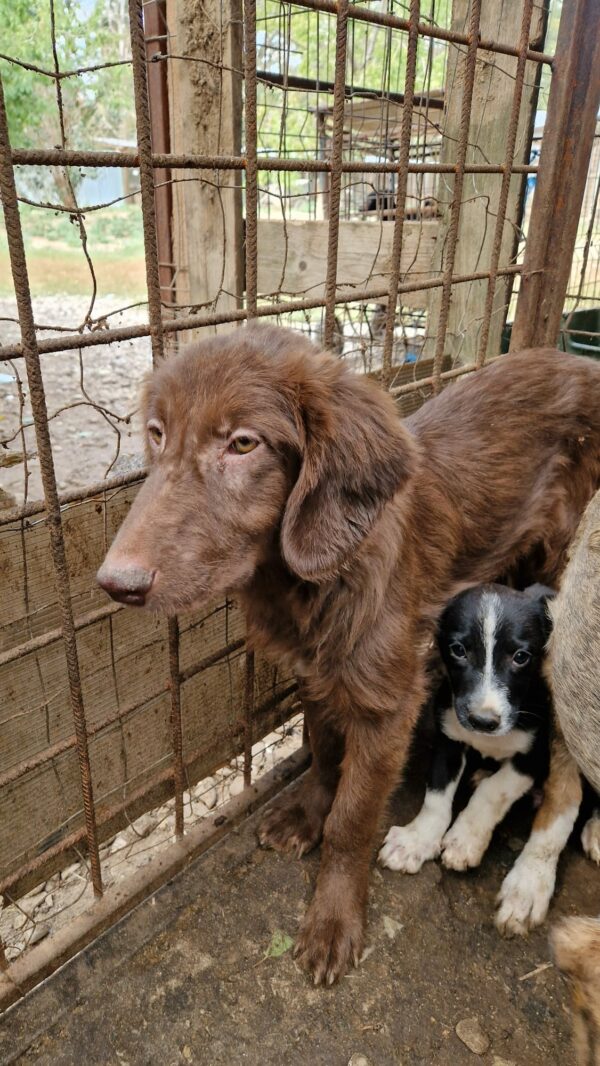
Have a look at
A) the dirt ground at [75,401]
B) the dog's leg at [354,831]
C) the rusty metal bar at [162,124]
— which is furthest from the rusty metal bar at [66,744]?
the dirt ground at [75,401]

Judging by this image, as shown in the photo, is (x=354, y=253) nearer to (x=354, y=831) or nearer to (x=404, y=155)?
(x=404, y=155)

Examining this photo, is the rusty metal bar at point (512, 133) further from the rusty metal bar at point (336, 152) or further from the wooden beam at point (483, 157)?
the rusty metal bar at point (336, 152)

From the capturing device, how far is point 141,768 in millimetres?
2838

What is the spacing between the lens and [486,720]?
2.31 m

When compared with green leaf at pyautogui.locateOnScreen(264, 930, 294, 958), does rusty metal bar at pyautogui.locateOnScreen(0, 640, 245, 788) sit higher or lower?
higher

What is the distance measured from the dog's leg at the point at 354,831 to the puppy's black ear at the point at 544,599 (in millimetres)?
548

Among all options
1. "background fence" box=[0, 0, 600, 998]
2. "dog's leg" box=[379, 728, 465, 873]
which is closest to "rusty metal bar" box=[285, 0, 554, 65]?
"background fence" box=[0, 0, 600, 998]

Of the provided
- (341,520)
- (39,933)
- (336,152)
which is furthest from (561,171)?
(39,933)

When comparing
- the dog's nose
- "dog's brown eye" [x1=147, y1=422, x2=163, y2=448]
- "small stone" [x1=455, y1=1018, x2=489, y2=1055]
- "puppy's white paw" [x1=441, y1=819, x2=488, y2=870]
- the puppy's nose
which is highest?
"dog's brown eye" [x1=147, y1=422, x2=163, y2=448]

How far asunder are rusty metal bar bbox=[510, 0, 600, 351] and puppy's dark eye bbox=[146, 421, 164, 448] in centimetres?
230

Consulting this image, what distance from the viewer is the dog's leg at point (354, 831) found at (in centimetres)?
224

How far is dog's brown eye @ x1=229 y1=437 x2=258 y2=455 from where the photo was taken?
1866 millimetres

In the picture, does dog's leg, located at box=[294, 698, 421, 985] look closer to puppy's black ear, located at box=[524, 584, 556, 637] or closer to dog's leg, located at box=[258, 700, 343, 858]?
dog's leg, located at box=[258, 700, 343, 858]

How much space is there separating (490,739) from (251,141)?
6.62ft
